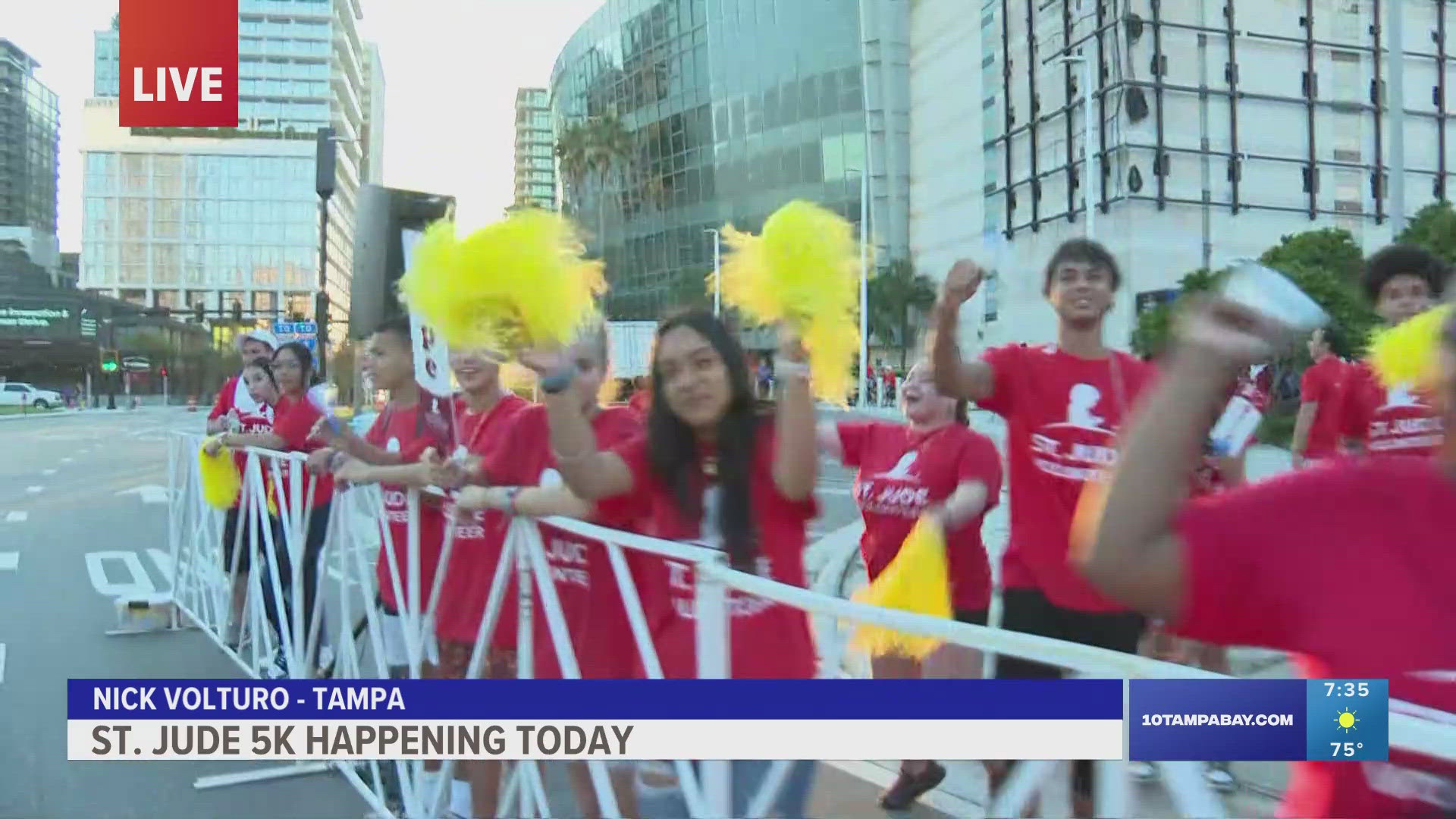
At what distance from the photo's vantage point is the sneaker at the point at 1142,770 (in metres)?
1.34

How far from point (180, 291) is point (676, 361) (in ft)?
370

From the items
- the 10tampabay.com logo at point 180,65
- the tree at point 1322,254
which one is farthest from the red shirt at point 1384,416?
the tree at point 1322,254

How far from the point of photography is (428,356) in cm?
336

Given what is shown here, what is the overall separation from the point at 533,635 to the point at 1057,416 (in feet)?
4.99

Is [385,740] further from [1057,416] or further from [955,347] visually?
[1057,416]

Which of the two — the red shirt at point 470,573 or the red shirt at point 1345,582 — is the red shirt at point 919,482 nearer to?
the red shirt at point 470,573

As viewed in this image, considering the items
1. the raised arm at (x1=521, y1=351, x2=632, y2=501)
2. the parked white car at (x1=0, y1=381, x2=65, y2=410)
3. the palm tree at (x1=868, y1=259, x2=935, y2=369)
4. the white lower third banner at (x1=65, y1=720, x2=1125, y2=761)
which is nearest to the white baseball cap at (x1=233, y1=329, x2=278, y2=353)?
the white lower third banner at (x1=65, y1=720, x2=1125, y2=761)

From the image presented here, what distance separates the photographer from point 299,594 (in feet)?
14.9

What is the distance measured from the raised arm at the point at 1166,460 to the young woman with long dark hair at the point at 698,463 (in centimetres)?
102

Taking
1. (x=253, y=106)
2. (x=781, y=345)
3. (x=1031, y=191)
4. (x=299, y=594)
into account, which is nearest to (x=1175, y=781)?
(x=781, y=345)

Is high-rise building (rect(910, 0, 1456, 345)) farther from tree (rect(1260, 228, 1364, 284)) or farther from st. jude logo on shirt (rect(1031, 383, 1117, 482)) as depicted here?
st. jude logo on shirt (rect(1031, 383, 1117, 482))

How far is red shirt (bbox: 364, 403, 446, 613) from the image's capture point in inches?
135

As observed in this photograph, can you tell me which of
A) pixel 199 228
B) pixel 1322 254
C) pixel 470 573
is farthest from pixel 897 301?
pixel 199 228

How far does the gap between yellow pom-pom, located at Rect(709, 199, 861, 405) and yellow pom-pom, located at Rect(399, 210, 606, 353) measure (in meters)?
0.40
